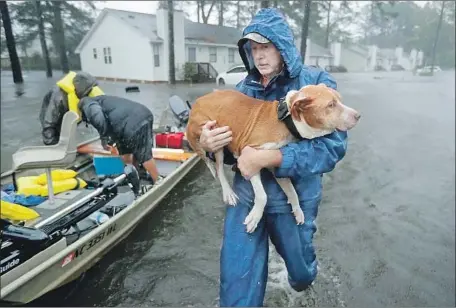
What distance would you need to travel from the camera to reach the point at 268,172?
199cm

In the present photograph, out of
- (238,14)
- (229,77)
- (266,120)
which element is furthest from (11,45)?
(229,77)

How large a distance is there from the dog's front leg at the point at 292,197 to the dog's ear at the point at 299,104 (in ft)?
1.29

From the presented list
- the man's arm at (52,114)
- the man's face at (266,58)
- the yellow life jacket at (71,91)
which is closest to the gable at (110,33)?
the yellow life jacket at (71,91)

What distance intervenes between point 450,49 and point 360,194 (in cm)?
4370

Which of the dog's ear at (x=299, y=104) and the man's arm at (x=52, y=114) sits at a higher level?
the dog's ear at (x=299, y=104)

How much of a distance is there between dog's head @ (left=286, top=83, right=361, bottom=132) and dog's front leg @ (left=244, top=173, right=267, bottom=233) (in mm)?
406

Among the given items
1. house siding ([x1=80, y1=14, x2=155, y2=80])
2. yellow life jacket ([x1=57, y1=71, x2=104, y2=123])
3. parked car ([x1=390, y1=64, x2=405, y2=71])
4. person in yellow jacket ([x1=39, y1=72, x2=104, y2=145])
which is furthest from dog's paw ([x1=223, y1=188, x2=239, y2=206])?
parked car ([x1=390, y1=64, x2=405, y2=71])

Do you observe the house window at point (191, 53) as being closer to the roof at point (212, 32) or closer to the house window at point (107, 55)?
the roof at point (212, 32)

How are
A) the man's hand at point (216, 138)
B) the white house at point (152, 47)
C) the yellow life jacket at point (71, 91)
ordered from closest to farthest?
the man's hand at point (216, 138) → the white house at point (152, 47) → the yellow life jacket at point (71, 91)

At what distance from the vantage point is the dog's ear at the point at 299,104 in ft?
5.32

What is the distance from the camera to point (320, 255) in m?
4.28

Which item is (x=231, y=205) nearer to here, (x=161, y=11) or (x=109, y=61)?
(x=161, y=11)

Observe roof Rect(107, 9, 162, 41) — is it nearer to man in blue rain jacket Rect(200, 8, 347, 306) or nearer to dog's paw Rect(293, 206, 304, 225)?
man in blue rain jacket Rect(200, 8, 347, 306)

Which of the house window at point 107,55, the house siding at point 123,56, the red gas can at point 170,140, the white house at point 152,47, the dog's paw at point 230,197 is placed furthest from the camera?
the red gas can at point 170,140
